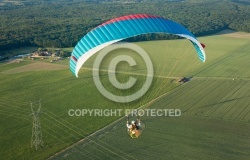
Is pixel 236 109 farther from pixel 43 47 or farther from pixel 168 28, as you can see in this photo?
pixel 43 47

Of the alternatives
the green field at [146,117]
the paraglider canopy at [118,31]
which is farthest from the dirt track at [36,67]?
the paraglider canopy at [118,31]

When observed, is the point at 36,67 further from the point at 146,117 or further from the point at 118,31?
the point at 118,31

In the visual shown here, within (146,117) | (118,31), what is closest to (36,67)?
(146,117)

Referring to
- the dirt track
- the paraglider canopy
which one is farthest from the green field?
the paraglider canopy

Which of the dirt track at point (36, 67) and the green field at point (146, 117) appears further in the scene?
the dirt track at point (36, 67)

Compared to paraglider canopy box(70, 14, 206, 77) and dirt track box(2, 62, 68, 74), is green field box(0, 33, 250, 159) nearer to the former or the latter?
dirt track box(2, 62, 68, 74)

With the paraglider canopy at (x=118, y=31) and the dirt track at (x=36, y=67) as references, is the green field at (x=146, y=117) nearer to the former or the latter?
the dirt track at (x=36, y=67)

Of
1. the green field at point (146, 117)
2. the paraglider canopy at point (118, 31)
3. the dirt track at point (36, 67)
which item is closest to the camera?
the paraglider canopy at point (118, 31)

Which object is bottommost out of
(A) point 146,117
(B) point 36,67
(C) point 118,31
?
(B) point 36,67

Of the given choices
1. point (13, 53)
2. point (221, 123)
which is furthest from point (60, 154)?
point (13, 53)
